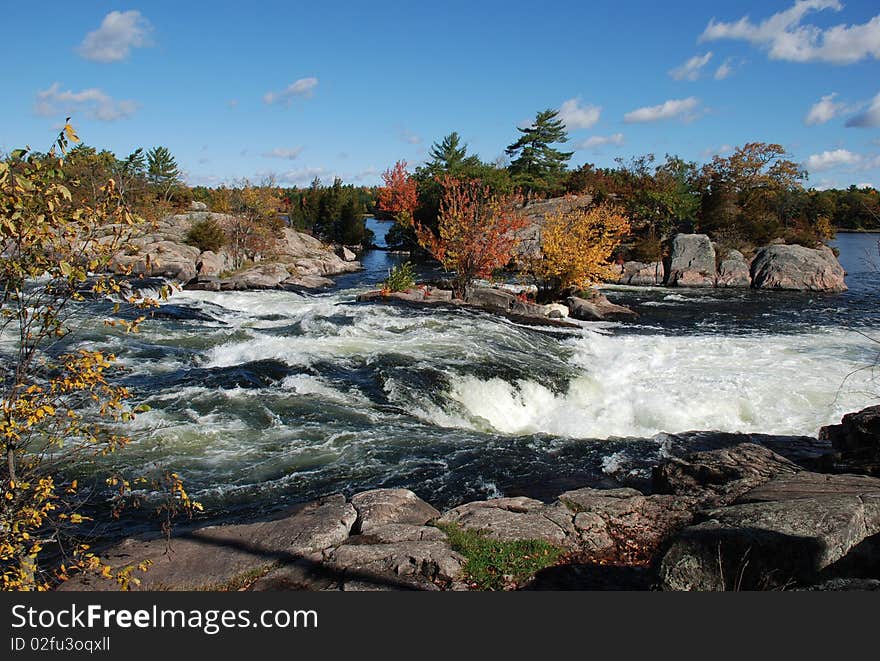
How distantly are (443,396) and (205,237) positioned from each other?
22.9 meters

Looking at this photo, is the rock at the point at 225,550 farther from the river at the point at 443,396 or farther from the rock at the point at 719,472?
the rock at the point at 719,472

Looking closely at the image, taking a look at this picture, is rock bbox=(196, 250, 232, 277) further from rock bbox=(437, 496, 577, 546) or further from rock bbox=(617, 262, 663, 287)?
rock bbox=(437, 496, 577, 546)

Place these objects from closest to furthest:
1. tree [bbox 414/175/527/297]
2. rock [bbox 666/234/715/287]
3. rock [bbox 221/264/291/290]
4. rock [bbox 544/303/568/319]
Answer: rock [bbox 544/303/568/319] < tree [bbox 414/175/527/297] < rock [bbox 221/264/291/290] < rock [bbox 666/234/715/287]

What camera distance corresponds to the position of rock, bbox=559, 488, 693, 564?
568 cm

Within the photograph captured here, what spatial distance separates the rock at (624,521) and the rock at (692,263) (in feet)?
90.0

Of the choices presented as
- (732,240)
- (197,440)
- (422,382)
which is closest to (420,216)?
(732,240)

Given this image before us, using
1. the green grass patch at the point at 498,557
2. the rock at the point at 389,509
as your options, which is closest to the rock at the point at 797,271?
the rock at the point at 389,509

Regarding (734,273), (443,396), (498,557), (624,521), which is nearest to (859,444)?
(624,521)

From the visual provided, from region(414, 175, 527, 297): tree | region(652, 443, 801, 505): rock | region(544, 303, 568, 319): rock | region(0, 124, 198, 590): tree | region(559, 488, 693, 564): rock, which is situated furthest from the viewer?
region(414, 175, 527, 297): tree

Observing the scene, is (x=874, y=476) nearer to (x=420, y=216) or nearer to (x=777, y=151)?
(x=420, y=216)

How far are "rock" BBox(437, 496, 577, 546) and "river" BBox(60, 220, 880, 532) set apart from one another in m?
1.10

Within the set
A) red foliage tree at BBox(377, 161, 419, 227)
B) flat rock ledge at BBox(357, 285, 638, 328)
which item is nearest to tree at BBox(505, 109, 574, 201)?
red foliage tree at BBox(377, 161, 419, 227)

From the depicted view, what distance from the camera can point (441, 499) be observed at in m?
7.48

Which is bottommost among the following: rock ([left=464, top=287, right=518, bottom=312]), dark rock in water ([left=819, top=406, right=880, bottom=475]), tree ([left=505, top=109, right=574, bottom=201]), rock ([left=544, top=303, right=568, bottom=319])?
dark rock in water ([left=819, top=406, right=880, bottom=475])
